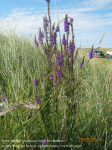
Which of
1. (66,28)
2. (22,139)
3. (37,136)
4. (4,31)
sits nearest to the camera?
(22,139)

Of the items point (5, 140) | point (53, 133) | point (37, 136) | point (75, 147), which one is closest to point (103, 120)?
point (75, 147)

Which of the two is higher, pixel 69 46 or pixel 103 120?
pixel 69 46

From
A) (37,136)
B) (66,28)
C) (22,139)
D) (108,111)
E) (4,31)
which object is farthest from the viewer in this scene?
(4,31)

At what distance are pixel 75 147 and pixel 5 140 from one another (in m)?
0.66

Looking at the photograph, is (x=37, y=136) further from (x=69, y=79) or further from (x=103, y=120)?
(x=103, y=120)

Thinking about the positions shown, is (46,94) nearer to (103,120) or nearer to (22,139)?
(22,139)

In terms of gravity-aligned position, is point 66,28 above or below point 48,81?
above

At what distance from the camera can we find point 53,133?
1.24 meters

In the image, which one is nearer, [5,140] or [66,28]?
[5,140]

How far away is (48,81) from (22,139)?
654 mm

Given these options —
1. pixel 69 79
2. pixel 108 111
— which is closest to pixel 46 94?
pixel 69 79

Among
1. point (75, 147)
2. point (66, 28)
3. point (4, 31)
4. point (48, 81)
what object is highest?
point (4, 31)

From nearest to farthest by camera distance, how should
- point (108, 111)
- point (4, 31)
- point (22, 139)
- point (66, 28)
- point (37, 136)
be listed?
point (22, 139) < point (37, 136) < point (66, 28) < point (108, 111) < point (4, 31)

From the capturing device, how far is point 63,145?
1240 mm
